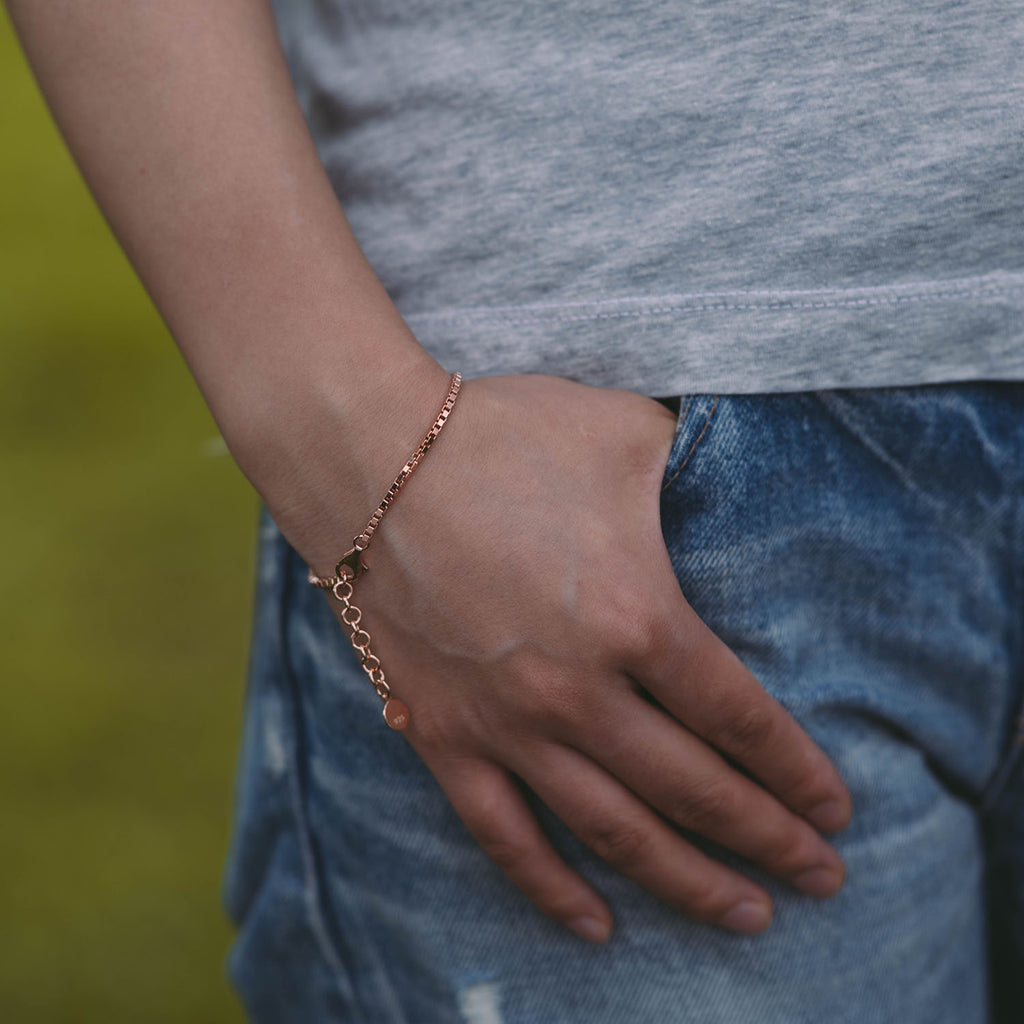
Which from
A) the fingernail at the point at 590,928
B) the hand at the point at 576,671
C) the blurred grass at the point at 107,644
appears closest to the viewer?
the hand at the point at 576,671

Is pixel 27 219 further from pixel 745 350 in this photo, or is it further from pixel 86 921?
pixel 745 350

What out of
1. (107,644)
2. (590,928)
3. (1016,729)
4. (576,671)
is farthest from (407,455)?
(107,644)

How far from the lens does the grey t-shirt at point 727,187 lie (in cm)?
79

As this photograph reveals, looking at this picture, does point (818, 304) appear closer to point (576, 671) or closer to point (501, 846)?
point (576, 671)

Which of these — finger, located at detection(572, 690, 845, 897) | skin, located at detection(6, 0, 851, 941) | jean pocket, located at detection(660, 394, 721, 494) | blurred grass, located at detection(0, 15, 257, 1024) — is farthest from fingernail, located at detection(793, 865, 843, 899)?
blurred grass, located at detection(0, 15, 257, 1024)

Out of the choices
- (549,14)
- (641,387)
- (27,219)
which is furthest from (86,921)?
(27,219)

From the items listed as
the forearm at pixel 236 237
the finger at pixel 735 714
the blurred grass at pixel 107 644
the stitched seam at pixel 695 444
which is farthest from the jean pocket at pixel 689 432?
the blurred grass at pixel 107 644

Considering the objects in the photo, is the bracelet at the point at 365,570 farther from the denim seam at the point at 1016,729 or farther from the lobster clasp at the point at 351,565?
the denim seam at the point at 1016,729

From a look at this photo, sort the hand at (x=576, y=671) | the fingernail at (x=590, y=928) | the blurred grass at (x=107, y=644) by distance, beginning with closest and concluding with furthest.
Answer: the hand at (x=576, y=671), the fingernail at (x=590, y=928), the blurred grass at (x=107, y=644)

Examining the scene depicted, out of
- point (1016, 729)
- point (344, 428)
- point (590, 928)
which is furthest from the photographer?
point (1016, 729)

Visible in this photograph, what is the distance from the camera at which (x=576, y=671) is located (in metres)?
0.78

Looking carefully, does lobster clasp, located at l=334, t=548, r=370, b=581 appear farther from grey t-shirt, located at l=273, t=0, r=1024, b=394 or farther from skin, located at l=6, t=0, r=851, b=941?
grey t-shirt, located at l=273, t=0, r=1024, b=394

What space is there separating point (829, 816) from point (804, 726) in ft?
0.29

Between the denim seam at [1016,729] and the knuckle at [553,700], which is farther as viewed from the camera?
the denim seam at [1016,729]
